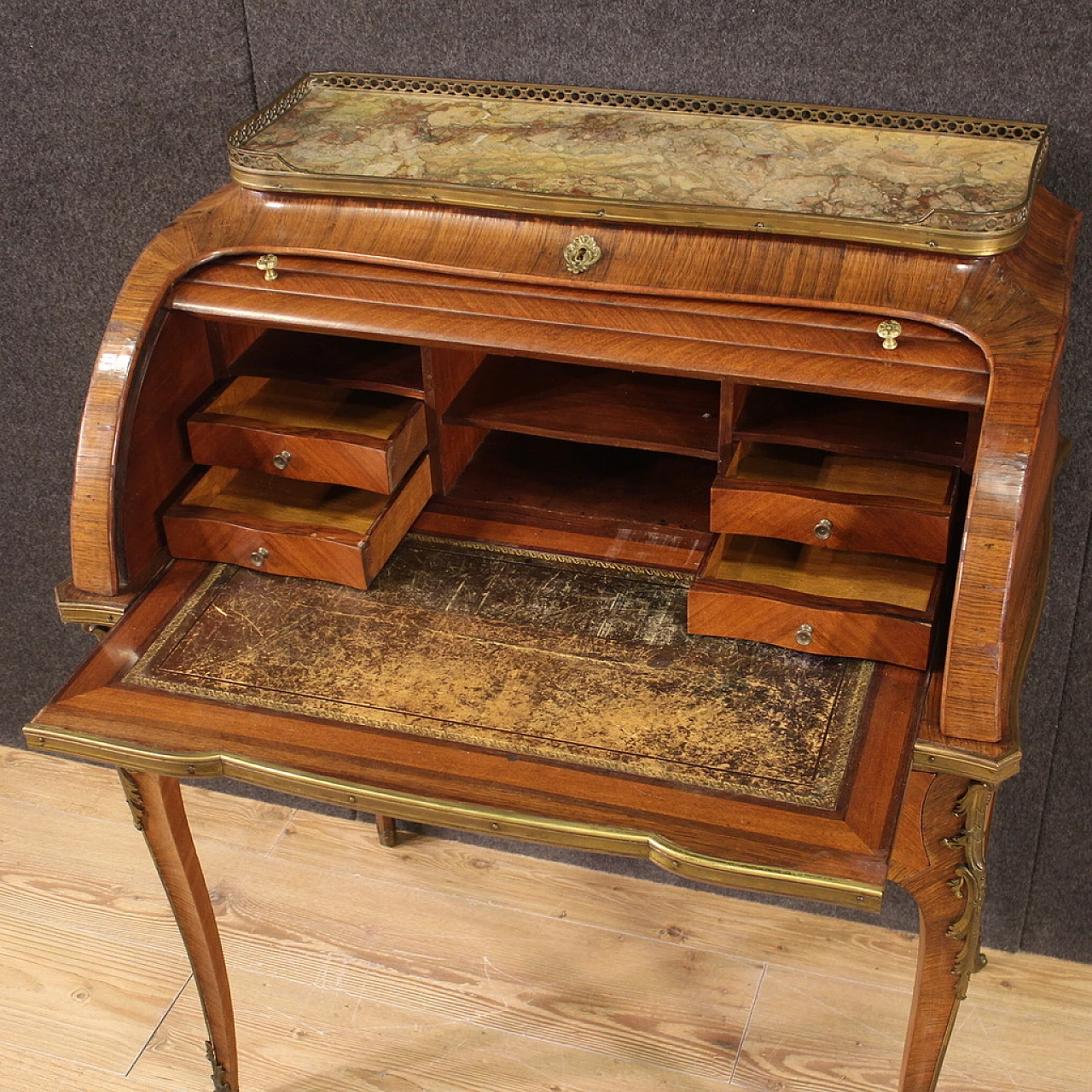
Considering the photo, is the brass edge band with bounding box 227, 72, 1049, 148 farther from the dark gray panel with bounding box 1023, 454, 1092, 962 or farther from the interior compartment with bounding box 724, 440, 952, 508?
the dark gray panel with bounding box 1023, 454, 1092, 962

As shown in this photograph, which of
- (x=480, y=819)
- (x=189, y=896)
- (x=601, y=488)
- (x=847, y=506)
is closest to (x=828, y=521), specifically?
(x=847, y=506)

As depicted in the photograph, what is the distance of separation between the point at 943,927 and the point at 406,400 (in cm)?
94

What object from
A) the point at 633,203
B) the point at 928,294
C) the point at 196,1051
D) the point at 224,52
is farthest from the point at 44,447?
the point at 928,294

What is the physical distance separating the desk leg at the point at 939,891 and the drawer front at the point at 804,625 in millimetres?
153

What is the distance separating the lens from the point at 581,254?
4.99 feet

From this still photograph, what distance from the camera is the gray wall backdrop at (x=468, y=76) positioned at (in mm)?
1709

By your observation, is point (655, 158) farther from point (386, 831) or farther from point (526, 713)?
point (386, 831)

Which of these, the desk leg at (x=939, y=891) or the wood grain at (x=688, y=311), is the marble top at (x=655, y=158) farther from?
the desk leg at (x=939, y=891)

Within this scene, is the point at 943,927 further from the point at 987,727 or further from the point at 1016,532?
the point at 1016,532

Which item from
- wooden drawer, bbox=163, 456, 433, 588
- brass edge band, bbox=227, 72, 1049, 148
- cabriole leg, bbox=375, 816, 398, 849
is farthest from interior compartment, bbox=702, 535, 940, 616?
cabriole leg, bbox=375, 816, 398, 849

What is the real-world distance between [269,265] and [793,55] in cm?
71

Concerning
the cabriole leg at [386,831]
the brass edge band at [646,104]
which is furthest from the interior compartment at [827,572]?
the cabriole leg at [386,831]

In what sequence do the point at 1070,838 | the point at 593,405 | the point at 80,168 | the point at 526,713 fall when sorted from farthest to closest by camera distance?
1. the point at 1070,838
2. the point at 80,168
3. the point at 593,405
4. the point at 526,713

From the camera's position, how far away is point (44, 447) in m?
2.46
